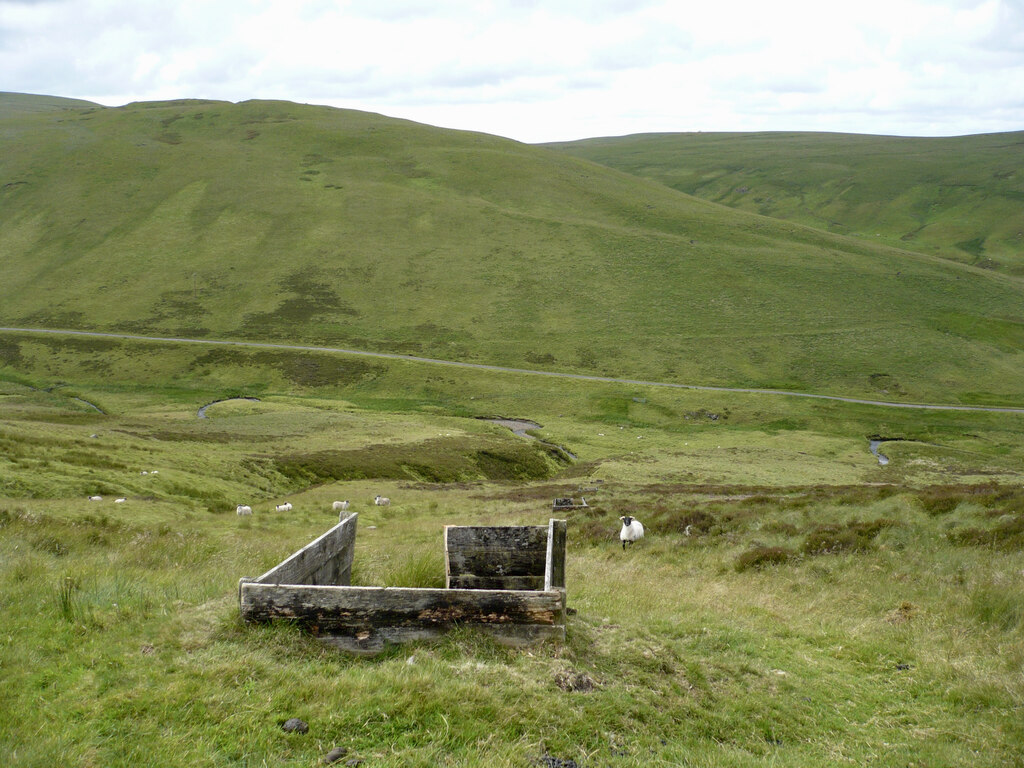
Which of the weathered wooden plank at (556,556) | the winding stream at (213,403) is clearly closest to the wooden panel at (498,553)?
the weathered wooden plank at (556,556)

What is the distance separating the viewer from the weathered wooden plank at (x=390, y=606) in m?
8.65

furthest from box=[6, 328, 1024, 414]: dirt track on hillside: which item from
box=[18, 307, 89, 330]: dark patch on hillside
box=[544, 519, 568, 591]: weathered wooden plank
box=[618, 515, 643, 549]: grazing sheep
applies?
box=[544, 519, 568, 591]: weathered wooden plank

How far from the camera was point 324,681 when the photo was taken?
7555 millimetres

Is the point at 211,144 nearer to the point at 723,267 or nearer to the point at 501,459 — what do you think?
the point at 723,267

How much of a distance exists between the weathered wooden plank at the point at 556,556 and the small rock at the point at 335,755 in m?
4.05

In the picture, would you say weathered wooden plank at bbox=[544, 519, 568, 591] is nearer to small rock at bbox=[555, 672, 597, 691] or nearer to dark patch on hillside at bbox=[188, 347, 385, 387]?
small rock at bbox=[555, 672, 597, 691]

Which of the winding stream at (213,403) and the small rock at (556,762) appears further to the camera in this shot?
the winding stream at (213,403)

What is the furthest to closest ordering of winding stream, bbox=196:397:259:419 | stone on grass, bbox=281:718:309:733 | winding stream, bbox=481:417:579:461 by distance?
1. winding stream, bbox=196:397:259:419
2. winding stream, bbox=481:417:579:461
3. stone on grass, bbox=281:718:309:733

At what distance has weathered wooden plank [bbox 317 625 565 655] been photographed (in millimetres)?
8602

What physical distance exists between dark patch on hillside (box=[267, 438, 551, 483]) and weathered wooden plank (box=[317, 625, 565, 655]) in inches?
1513

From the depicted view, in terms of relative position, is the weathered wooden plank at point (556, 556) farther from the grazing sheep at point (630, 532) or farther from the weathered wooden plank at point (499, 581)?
the grazing sheep at point (630, 532)

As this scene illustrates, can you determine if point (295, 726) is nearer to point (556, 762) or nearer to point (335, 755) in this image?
point (335, 755)

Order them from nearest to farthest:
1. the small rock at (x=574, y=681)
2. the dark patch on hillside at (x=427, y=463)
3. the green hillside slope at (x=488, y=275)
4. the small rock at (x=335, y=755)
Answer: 1. the small rock at (x=335, y=755)
2. the small rock at (x=574, y=681)
3. the dark patch on hillside at (x=427, y=463)
4. the green hillside slope at (x=488, y=275)

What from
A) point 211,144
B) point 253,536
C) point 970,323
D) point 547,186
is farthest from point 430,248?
point 253,536
